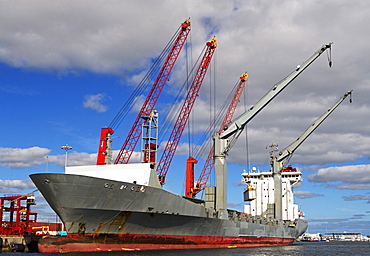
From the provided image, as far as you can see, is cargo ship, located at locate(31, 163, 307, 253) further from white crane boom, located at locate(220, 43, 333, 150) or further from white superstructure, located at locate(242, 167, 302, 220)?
white superstructure, located at locate(242, 167, 302, 220)

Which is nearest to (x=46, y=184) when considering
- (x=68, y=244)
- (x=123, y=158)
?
(x=68, y=244)

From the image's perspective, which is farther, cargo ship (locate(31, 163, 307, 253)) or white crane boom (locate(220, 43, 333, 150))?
white crane boom (locate(220, 43, 333, 150))

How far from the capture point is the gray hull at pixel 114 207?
31.9 metres

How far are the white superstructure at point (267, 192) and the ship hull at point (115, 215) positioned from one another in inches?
1589

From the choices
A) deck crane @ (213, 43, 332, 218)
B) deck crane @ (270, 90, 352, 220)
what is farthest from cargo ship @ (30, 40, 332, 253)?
deck crane @ (270, 90, 352, 220)

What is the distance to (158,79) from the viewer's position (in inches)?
2363

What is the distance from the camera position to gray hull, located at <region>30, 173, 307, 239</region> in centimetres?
3191

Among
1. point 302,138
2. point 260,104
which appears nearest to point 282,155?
point 302,138

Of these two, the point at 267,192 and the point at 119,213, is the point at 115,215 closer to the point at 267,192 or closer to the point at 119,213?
the point at 119,213

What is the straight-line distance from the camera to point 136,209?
3459 cm

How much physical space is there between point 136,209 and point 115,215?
186cm

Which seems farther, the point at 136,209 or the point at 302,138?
the point at 302,138

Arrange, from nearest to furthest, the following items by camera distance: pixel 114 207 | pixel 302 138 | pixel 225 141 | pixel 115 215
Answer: pixel 114 207
pixel 115 215
pixel 225 141
pixel 302 138

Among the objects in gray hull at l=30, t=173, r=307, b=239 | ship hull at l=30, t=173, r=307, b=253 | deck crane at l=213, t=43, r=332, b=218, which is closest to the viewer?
gray hull at l=30, t=173, r=307, b=239
